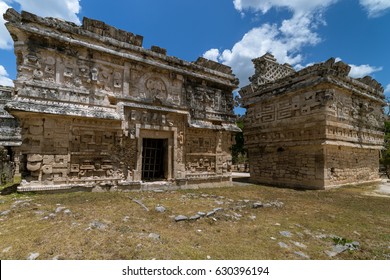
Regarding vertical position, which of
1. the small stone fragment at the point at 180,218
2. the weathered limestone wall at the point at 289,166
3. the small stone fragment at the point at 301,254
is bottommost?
the small stone fragment at the point at 301,254

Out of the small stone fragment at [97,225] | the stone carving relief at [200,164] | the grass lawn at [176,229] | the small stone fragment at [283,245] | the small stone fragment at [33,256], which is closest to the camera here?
the small stone fragment at [33,256]

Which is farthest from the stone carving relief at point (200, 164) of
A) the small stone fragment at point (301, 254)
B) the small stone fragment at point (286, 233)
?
the small stone fragment at point (301, 254)

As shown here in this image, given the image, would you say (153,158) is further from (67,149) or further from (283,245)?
(283,245)

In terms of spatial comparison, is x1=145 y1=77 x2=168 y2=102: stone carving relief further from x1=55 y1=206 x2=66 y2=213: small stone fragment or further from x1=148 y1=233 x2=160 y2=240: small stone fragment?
x1=148 y1=233 x2=160 y2=240: small stone fragment

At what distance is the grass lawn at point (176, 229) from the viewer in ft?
9.99

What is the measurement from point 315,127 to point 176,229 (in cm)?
863

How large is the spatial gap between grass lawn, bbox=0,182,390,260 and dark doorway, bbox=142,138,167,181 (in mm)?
2460

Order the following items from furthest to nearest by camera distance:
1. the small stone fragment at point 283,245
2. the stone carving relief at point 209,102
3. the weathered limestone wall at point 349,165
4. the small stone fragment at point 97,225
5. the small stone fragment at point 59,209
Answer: the weathered limestone wall at point 349,165
the stone carving relief at point 209,102
the small stone fragment at point 59,209
the small stone fragment at point 97,225
the small stone fragment at point 283,245

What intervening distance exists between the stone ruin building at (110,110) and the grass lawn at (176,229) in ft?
4.01

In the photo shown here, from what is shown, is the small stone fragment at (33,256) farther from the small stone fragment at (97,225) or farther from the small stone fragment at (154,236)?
the small stone fragment at (154,236)

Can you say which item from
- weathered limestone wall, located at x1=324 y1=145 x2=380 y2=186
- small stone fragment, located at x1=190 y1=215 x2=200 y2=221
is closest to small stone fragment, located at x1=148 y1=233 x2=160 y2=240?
small stone fragment, located at x1=190 y1=215 x2=200 y2=221

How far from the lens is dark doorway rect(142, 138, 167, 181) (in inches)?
339

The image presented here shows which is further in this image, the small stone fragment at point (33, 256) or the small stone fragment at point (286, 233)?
the small stone fragment at point (286, 233)

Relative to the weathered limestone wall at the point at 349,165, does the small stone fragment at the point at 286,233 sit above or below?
below
